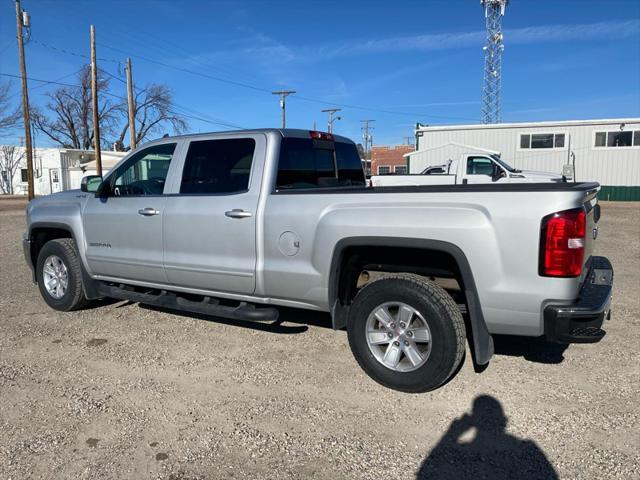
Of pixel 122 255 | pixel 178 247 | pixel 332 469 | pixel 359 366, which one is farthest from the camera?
pixel 122 255

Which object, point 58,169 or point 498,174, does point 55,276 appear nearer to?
point 498,174

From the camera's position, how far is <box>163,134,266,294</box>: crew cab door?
434 centimetres

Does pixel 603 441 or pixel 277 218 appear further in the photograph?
pixel 277 218

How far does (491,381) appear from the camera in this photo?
13.0ft

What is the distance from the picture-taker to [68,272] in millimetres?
5711

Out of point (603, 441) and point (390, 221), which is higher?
point (390, 221)

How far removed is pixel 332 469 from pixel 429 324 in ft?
4.00

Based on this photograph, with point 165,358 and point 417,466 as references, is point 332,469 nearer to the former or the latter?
point 417,466

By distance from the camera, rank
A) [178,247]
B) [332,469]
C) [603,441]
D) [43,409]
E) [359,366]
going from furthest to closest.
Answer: [178,247]
[359,366]
[43,409]
[603,441]
[332,469]

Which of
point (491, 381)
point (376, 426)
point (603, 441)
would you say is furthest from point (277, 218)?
point (603, 441)

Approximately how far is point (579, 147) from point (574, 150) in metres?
0.26

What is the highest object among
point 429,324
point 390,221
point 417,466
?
point 390,221

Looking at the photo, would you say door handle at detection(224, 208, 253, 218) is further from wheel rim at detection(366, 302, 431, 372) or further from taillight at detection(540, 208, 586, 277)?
taillight at detection(540, 208, 586, 277)

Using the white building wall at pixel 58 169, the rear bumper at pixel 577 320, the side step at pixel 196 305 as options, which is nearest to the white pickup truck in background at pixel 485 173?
the side step at pixel 196 305
